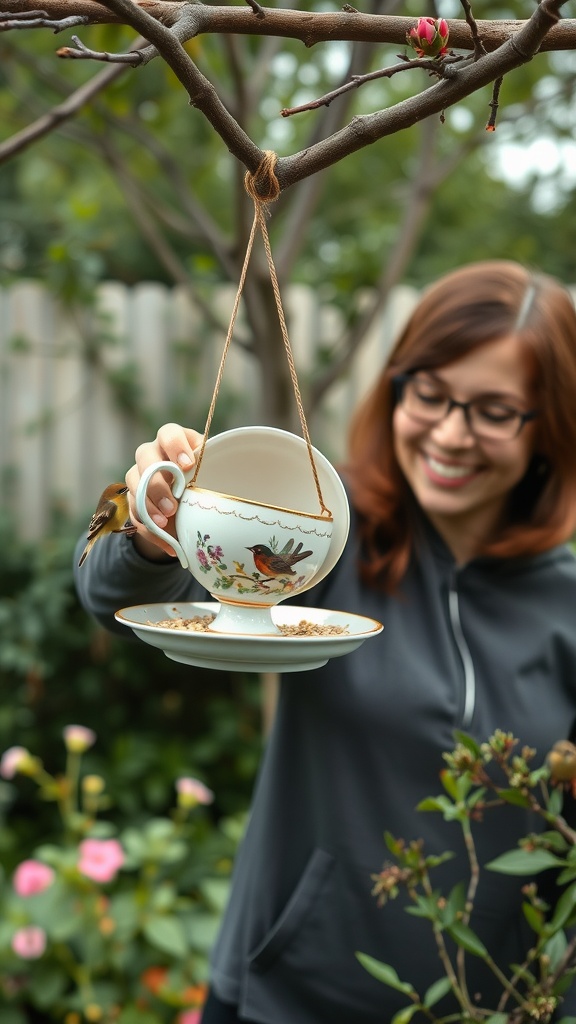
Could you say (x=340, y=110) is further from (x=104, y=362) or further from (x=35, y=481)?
(x=35, y=481)

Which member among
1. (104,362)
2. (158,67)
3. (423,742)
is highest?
(158,67)

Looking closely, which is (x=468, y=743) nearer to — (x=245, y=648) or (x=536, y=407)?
(x=245, y=648)

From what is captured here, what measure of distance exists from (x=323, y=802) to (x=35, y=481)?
239 cm

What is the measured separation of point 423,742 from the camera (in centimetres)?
133

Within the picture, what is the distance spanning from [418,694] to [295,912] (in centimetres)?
35

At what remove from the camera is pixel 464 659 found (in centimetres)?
141

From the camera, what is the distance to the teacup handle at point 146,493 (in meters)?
0.79

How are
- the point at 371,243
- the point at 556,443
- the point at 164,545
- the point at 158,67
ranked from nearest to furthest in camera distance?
the point at 164,545
the point at 556,443
the point at 158,67
the point at 371,243

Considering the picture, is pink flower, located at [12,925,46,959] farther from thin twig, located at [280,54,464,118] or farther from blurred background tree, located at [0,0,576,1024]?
thin twig, located at [280,54,464,118]

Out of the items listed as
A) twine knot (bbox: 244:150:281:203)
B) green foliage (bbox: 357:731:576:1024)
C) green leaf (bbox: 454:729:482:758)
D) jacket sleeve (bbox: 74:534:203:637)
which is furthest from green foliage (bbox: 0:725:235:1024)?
twine knot (bbox: 244:150:281:203)

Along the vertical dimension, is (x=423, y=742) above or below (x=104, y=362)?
below

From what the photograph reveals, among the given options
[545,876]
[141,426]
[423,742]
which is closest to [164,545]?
[423,742]

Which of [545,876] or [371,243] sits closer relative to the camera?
[545,876]

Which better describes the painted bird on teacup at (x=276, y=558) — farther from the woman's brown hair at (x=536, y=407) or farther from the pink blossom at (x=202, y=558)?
the woman's brown hair at (x=536, y=407)
